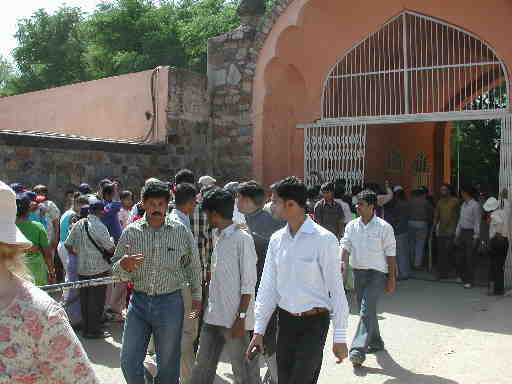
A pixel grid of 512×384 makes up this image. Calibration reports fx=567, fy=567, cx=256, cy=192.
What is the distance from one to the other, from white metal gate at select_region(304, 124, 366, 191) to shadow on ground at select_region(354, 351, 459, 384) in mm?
Result: 5155

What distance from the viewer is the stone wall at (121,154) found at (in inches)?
287

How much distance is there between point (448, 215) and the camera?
909 centimetres

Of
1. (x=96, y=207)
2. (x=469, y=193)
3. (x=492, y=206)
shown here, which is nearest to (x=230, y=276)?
(x=96, y=207)

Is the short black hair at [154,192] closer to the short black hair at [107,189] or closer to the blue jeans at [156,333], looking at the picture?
the blue jeans at [156,333]

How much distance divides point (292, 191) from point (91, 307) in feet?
11.0

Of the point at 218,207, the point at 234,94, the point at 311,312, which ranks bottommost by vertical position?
the point at 311,312

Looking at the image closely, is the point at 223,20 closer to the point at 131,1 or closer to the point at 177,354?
the point at 131,1

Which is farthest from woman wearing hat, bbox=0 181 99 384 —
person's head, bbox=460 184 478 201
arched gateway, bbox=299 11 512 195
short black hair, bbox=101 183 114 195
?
arched gateway, bbox=299 11 512 195

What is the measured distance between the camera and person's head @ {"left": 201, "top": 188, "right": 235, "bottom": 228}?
12.1 ft

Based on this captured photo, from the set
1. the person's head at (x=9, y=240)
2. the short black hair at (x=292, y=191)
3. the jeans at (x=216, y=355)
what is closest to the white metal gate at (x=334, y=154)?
the jeans at (x=216, y=355)

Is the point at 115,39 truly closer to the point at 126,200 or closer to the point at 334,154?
the point at 334,154

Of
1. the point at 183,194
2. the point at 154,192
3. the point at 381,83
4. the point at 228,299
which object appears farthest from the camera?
the point at 381,83

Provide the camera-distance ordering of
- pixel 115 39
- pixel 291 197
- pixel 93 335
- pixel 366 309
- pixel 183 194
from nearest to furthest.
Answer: pixel 291 197, pixel 183 194, pixel 366 309, pixel 93 335, pixel 115 39

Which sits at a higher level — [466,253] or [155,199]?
[155,199]
